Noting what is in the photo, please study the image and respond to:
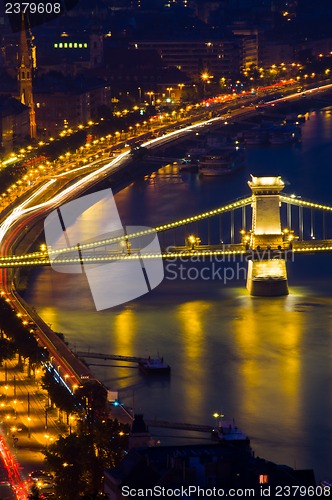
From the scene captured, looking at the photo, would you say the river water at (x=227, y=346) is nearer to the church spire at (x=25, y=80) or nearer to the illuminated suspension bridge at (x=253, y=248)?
the illuminated suspension bridge at (x=253, y=248)

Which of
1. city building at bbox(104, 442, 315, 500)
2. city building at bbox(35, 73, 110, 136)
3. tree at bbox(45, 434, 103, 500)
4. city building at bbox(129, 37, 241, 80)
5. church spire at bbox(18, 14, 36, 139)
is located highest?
city building at bbox(104, 442, 315, 500)

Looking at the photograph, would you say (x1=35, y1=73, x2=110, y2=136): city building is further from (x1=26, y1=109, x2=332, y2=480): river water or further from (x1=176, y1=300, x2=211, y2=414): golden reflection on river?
(x1=176, y1=300, x2=211, y2=414): golden reflection on river

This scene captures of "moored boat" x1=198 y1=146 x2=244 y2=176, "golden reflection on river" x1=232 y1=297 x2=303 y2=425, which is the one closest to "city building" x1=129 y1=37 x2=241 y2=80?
"moored boat" x1=198 y1=146 x2=244 y2=176

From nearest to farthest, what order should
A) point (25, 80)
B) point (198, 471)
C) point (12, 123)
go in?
point (198, 471) → point (12, 123) → point (25, 80)

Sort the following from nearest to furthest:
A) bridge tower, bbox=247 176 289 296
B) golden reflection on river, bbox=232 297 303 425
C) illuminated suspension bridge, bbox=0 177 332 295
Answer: golden reflection on river, bbox=232 297 303 425 < bridge tower, bbox=247 176 289 296 < illuminated suspension bridge, bbox=0 177 332 295

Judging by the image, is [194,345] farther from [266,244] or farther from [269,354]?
[266,244]

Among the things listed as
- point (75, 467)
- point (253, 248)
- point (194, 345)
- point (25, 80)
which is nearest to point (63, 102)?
point (25, 80)

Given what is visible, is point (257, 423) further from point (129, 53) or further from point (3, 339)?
point (129, 53)

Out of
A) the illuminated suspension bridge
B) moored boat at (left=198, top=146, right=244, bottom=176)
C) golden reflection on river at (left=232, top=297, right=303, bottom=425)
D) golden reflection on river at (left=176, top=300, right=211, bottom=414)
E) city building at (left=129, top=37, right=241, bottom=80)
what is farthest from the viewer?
city building at (left=129, top=37, right=241, bottom=80)
